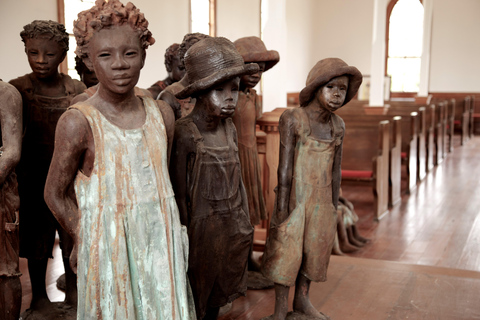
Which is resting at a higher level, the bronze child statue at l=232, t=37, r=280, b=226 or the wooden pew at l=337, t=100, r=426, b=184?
the bronze child statue at l=232, t=37, r=280, b=226

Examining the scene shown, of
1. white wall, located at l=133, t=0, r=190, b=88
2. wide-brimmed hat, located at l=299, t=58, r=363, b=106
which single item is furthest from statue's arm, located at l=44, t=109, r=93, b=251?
white wall, located at l=133, t=0, r=190, b=88

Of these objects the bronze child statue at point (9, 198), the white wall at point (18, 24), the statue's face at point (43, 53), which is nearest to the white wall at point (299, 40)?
the white wall at point (18, 24)

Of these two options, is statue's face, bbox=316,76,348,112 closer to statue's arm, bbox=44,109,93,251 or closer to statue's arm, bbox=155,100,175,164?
statue's arm, bbox=155,100,175,164

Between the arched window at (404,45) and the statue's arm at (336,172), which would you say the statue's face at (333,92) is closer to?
the statue's arm at (336,172)

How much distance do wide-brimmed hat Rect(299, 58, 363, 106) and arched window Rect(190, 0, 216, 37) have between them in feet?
25.2

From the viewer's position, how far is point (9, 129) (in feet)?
7.15

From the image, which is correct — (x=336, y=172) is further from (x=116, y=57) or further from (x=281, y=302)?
(x=116, y=57)

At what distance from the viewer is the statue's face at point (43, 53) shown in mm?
2506

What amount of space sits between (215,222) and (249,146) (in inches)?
46.6

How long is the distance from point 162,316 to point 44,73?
1.35 meters

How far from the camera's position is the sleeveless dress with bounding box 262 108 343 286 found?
266 cm

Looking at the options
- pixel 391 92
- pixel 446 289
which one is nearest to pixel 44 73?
pixel 446 289

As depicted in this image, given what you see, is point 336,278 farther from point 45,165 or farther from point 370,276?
point 45,165

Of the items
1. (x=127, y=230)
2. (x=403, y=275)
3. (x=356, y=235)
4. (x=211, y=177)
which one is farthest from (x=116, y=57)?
(x=356, y=235)
